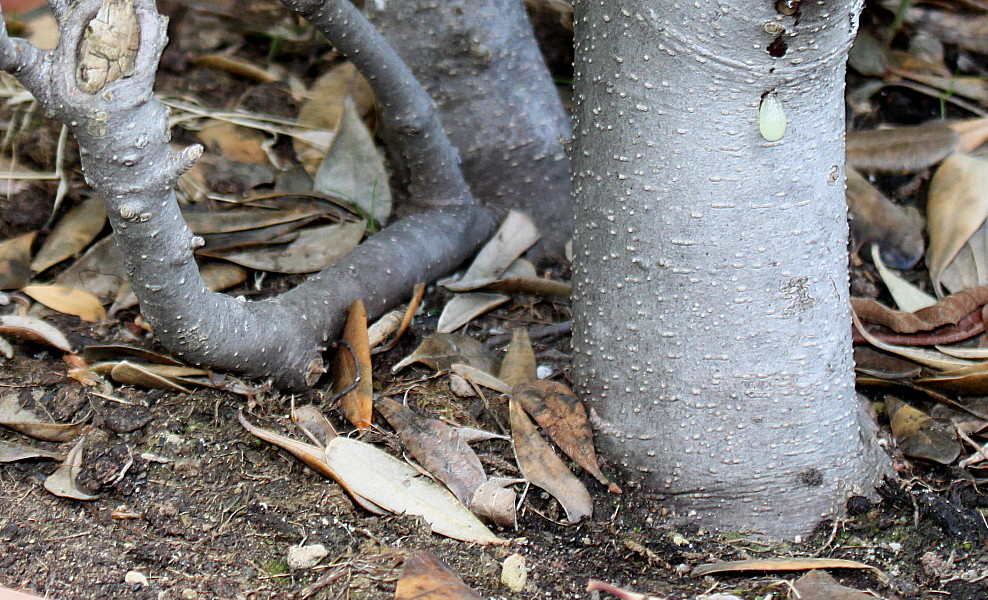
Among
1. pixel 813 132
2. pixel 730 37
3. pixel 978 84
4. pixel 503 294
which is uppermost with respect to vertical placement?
pixel 730 37

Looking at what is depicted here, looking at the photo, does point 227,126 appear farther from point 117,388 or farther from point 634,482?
point 634,482

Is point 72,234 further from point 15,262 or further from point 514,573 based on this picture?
point 514,573

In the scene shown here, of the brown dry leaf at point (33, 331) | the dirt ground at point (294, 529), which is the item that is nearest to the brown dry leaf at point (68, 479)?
the dirt ground at point (294, 529)

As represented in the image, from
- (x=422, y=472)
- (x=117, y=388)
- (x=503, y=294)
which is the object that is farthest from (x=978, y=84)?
(x=117, y=388)

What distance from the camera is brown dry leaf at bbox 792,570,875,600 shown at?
104 centimetres

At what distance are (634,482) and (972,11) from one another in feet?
5.46

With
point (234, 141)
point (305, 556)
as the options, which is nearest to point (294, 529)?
point (305, 556)

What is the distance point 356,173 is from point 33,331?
26.1 inches

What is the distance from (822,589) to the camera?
41.6 inches

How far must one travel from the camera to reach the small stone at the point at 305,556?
3.45ft

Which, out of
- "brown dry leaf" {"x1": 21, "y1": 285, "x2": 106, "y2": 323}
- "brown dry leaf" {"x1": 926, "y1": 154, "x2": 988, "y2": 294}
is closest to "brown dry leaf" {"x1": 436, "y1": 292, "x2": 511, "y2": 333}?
"brown dry leaf" {"x1": 21, "y1": 285, "x2": 106, "y2": 323}

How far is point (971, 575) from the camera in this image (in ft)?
3.62

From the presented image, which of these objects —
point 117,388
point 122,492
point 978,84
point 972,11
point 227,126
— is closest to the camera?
point 122,492

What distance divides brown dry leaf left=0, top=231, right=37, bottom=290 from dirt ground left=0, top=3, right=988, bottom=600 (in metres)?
0.20
